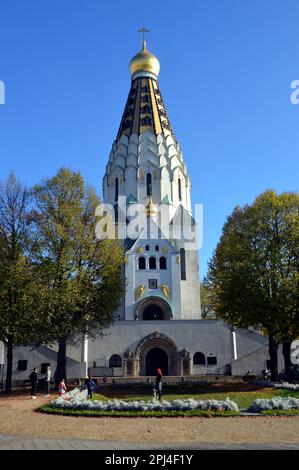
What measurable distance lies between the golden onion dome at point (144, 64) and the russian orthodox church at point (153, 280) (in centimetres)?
12

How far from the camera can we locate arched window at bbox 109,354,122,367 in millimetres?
38344

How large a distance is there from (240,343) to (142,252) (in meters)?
13.0

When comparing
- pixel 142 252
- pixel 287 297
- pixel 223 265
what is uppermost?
pixel 142 252

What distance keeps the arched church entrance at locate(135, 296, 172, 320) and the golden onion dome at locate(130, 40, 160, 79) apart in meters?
31.4

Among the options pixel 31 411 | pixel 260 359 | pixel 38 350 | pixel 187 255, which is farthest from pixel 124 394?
pixel 187 255

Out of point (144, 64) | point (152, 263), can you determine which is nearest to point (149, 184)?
point (152, 263)

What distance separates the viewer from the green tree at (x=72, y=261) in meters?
24.0

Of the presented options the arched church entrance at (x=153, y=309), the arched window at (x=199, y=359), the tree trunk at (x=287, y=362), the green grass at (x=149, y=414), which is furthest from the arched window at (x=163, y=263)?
the green grass at (x=149, y=414)

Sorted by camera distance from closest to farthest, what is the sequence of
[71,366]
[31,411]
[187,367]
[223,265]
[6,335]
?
1. [31,411]
2. [6,335]
3. [223,265]
4. [71,366]
5. [187,367]

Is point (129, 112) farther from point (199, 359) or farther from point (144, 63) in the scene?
point (199, 359)

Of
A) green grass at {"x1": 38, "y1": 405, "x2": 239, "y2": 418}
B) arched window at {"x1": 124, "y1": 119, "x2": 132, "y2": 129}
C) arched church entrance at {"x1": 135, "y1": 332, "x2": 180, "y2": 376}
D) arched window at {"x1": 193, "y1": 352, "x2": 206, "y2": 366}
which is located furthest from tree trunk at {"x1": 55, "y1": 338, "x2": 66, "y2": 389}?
arched window at {"x1": 124, "y1": 119, "x2": 132, "y2": 129}

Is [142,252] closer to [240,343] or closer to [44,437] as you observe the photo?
[240,343]

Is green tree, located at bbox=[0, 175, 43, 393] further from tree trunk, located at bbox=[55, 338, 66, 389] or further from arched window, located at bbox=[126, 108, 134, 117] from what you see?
arched window, located at bbox=[126, 108, 134, 117]
